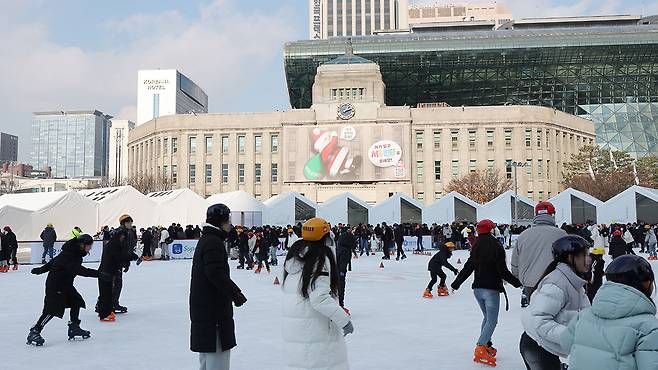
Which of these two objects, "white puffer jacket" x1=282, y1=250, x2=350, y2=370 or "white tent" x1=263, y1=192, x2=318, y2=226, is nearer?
"white puffer jacket" x1=282, y1=250, x2=350, y2=370

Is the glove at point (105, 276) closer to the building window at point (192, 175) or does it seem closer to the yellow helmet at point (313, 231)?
the yellow helmet at point (313, 231)

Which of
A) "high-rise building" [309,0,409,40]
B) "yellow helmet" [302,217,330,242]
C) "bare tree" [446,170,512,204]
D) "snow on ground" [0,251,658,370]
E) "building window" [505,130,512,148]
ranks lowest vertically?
"snow on ground" [0,251,658,370]

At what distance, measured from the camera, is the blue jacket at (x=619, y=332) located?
2.45m

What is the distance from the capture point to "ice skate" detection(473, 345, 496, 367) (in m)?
6.66

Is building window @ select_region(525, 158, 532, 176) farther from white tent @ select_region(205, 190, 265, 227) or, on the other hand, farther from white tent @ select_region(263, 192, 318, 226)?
white tent @ select_region(205, 190, 265, 227)

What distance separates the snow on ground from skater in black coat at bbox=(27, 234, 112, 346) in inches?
8.3

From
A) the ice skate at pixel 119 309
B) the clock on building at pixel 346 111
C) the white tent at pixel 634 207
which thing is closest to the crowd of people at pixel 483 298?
the ice skate at pixel 119 309

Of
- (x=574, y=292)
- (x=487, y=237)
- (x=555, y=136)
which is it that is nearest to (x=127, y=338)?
(x=487, y=237)

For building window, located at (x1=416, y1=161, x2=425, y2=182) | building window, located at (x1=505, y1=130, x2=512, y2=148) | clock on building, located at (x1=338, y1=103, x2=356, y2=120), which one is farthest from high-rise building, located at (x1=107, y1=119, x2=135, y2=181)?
building window, located at (x1=505, y1=130, x2=512, y2=148)

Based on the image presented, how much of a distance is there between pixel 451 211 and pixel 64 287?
32.3 meters

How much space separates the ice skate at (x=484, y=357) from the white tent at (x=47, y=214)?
26031 mm

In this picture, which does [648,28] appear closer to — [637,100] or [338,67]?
[637,100]

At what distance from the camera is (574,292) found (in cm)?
359

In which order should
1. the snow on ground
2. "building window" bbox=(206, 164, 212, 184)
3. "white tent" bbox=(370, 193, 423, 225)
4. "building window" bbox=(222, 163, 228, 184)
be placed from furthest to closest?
"building window" bbox=(206, 164, 212, 184) → "building window" bbox=(222, 163, 228, 184) → "white tent" bbox=(370, 193, 423, 225) → the snow on ground
